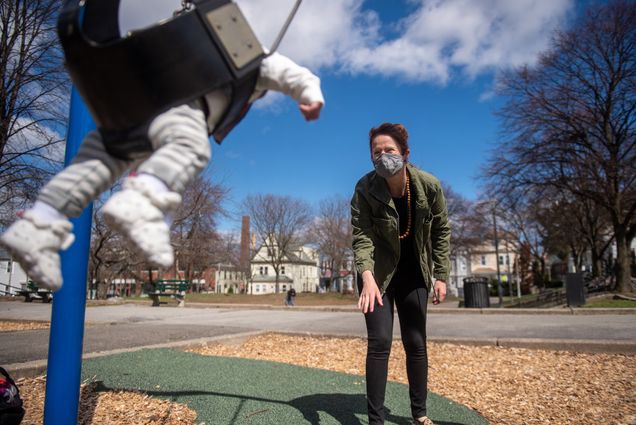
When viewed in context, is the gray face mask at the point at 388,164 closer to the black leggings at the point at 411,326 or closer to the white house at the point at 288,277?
the black leggings at the point at 411,326

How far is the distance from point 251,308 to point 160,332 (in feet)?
37.6

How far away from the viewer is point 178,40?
1048 mm

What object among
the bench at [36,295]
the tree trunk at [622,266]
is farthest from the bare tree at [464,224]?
the bench at [36,295]

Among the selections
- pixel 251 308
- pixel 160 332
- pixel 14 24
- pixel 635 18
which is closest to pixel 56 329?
pixel 160 332

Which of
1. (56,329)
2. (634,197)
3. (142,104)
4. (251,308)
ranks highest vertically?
(634,197)

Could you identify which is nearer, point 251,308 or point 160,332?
point 160,332

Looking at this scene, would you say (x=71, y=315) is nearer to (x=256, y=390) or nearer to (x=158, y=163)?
(x=158, y=163)

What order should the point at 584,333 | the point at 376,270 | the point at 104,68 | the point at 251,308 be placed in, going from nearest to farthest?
the point at 104,68 < the point at 376,270 < the point at 584,333 < the point at 251,308

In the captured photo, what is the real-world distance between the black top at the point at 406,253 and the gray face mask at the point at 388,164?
40 centimetres

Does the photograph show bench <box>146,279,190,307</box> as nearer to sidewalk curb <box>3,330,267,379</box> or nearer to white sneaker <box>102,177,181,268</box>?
sidewalk curb <box>3,330,267,379</box>

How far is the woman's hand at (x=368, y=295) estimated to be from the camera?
2.23m

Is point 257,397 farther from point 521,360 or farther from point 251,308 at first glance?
point 251,308

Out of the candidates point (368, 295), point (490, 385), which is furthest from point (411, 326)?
point (490, 385)

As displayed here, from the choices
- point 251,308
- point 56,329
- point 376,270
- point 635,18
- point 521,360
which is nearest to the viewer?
point 56,329
